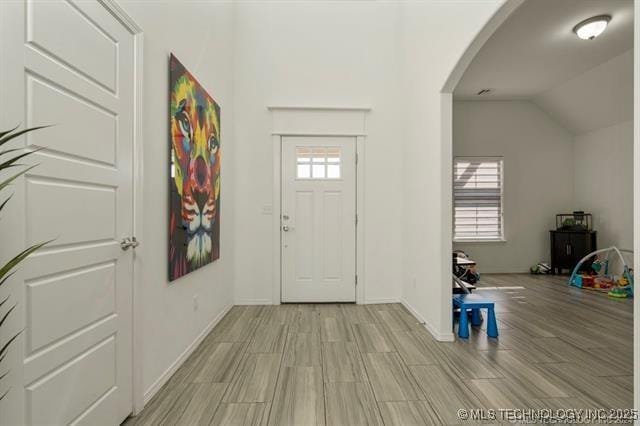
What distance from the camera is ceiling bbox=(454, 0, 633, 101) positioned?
3.16 meters

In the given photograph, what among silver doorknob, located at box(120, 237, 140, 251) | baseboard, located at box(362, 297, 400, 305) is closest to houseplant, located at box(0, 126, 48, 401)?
silver doorknob, located at box(120, 237, 140, 251)

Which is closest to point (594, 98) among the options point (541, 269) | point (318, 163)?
point (541, 269)

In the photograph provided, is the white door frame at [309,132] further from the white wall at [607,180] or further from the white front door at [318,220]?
the white wall at [607,180]

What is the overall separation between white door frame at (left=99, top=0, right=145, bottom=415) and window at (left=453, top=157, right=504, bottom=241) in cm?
515

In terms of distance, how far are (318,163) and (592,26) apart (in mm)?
3262

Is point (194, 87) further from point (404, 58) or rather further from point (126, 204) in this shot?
point (404, 58)

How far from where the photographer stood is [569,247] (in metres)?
5.14

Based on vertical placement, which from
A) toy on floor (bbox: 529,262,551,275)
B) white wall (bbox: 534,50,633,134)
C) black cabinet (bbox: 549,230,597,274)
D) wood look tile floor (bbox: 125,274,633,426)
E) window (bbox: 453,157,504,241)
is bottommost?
wood look tile floor (bbox: 125,274,633,426)

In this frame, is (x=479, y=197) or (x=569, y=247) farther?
(x=479, y=197)

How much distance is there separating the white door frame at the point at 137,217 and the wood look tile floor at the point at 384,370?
0.63 ft

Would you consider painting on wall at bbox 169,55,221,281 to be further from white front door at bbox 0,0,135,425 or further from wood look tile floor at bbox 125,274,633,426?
wood look tile floor at bbox 125,274,633,426

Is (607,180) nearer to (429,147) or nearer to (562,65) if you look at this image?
(562,65)

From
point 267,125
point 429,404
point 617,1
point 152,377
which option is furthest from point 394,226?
point 617,1

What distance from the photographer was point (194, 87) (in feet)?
8.02
